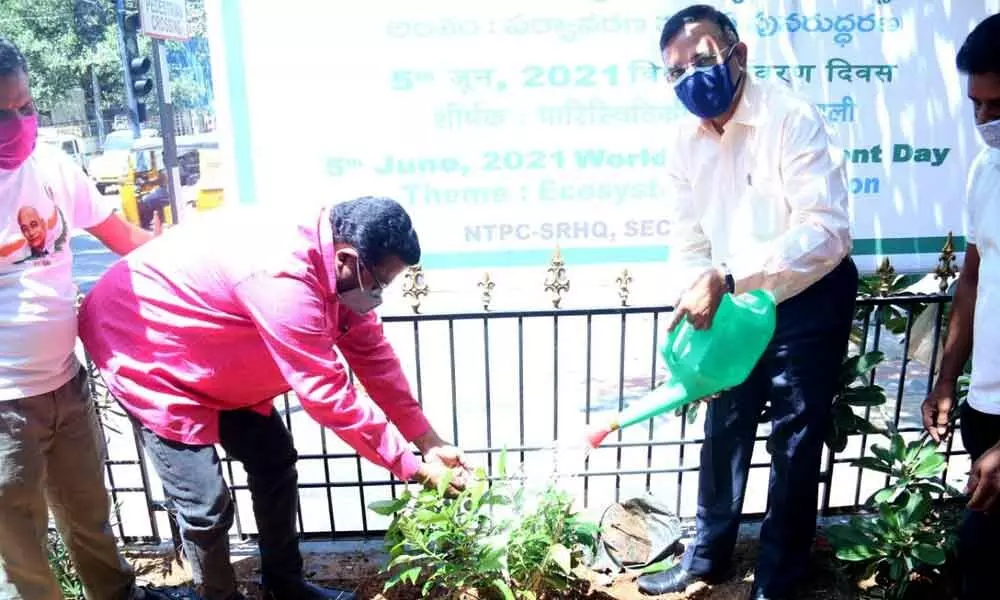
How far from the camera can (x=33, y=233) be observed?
6.47 ft

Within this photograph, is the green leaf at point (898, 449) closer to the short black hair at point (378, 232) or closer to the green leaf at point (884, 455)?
the green leaf at point (884, 455)

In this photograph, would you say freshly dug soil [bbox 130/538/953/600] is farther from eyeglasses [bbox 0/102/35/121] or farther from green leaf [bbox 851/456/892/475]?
eyeglasses [bbox 0/102/35/121]

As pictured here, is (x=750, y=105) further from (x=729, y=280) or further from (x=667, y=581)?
(x=667, y=581)

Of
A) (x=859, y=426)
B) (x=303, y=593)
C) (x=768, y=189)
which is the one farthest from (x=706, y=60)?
(x=303, y=593)

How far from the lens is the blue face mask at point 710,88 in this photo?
6.83ft

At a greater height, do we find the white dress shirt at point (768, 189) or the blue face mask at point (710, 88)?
the blue face mask at point (710, 88)

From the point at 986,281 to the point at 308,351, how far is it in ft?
5.80

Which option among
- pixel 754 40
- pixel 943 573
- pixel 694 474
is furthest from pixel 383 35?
pixel 943 573

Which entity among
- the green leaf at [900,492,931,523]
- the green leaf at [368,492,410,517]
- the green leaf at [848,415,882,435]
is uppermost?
the green leaf at [848,415,882,435]

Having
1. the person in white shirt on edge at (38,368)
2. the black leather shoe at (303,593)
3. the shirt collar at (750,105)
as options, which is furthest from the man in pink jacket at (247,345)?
the shirt collar at (750,105)

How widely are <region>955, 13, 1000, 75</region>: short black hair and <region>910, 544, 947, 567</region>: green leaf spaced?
4.82ft

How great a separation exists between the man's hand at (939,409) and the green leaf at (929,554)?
37 centimetres

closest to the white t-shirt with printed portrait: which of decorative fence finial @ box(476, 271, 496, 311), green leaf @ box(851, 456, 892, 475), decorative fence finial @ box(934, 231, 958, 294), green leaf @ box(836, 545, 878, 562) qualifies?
decorative fence finial @ box(476, 271, 496, 311)

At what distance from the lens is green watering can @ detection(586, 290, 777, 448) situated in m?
1.89
